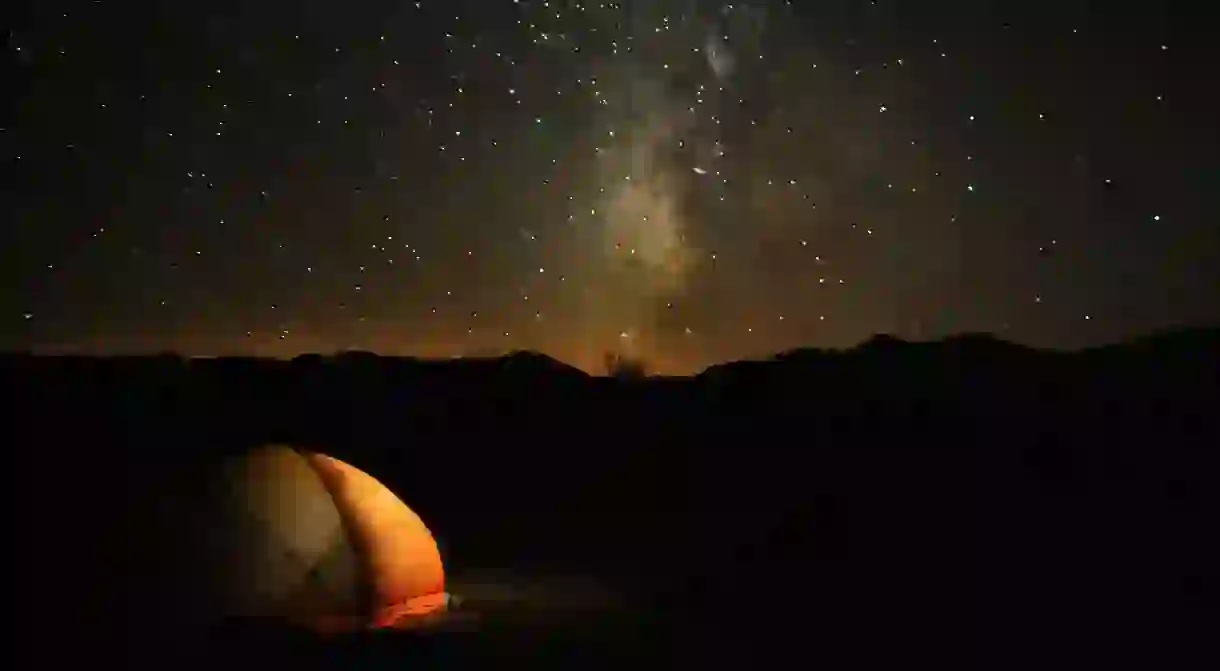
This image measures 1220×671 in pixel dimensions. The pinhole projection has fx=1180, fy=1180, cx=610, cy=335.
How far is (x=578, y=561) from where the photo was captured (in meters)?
17.9

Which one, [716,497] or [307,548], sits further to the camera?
[716,497]

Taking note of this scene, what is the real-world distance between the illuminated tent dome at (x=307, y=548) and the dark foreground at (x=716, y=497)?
0.42 m

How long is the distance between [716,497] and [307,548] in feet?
50.2

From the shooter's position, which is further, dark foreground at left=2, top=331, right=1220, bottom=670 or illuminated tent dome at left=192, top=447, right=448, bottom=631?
illuminated tent dome at left=192, top=447, right=448, bottom=631

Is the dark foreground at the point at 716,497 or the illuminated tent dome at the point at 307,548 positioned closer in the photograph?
the dark foreground at the point at 716,497

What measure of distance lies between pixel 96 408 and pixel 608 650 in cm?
2805

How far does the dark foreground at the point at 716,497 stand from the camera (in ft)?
31.0

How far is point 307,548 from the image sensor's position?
10.6 meters

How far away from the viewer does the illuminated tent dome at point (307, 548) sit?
1006 centimetres

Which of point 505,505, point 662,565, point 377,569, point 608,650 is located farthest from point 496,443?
point 608,650

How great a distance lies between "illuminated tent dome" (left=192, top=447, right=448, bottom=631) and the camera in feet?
33.0

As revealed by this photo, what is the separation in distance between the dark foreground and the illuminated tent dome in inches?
16.5

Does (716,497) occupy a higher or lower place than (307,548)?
higher

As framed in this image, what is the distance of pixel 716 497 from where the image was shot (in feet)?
81.9
